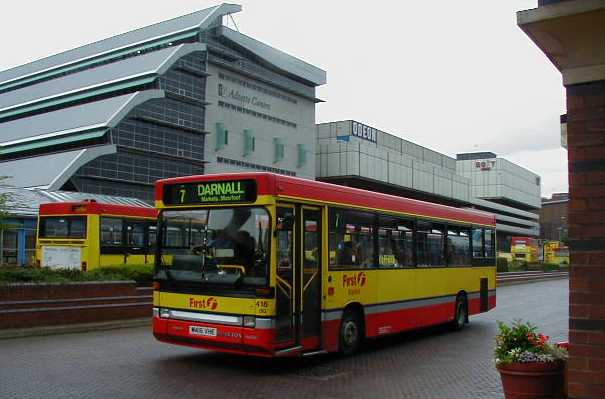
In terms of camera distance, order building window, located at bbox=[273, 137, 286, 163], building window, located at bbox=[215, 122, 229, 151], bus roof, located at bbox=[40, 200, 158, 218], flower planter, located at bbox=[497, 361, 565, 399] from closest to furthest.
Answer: flower planter, located at bbox=[497, 361, 565, 399] → bus roof, located at bbox=[40, 200, 158, 218] → building window, located at bbox=[215, 122, 229, 151] → building window, located at bbox=[273, 137, 286, 163]

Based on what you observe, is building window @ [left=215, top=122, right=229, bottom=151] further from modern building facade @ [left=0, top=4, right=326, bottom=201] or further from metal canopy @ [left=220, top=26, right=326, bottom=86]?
metal canopy @ [left=220, top=26, right=326, bottom=86]

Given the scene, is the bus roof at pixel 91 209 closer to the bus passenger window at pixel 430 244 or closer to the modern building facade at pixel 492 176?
the bus passenger window at pixel 430 244

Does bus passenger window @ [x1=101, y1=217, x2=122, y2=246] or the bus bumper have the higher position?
bus passenger window @ [x1=101, y1=217, x2=122, y2=246]

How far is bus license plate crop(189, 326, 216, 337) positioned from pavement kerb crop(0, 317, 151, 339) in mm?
4988

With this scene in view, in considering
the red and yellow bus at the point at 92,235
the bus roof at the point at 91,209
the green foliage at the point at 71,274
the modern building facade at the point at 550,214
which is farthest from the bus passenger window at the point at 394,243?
the modern building facade at the point at 550,214

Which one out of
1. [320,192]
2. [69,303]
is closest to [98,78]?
[69,303]

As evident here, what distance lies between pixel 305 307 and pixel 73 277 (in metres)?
7.22

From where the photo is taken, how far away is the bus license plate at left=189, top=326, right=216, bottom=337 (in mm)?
9766

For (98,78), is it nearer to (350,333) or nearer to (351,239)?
(351,239)

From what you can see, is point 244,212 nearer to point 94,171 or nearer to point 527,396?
point 527,396

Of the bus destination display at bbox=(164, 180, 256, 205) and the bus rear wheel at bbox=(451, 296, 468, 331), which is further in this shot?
the bus rear wheel at bbox=(451, 296, 468, 331)

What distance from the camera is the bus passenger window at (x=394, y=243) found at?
41.7 feet

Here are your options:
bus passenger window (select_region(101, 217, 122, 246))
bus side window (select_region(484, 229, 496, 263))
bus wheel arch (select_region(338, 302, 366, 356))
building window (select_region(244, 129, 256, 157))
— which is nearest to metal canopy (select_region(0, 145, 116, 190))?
building window (select_region(244, 129, 256, 157))

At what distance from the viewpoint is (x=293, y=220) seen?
10.1 meters
